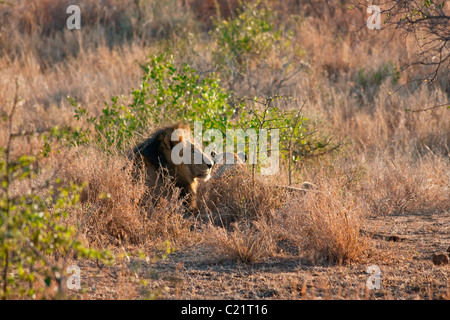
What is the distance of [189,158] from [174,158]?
20 cm

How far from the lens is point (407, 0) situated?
18.7 feet

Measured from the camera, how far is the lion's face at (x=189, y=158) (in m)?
6.56

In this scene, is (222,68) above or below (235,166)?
above

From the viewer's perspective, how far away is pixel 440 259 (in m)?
5.05

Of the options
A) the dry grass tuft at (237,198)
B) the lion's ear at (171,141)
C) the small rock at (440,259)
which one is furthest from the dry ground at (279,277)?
the lion's ear at (171,141)

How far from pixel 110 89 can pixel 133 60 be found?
1.67 metres

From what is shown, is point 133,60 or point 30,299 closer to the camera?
point 30,299

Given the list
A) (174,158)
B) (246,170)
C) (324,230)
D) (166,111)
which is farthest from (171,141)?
(324,230)

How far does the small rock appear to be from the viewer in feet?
16.5

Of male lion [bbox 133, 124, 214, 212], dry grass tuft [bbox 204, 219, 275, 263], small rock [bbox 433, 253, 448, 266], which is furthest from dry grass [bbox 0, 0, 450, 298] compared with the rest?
small rock [bbox 433, 253, 448, 266]

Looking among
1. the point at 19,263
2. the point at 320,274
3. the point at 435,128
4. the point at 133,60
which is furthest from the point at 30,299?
the point at 133,60

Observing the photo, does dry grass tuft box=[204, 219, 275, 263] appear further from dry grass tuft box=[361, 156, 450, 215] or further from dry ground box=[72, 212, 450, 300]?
dry grass tuft box=[361, 156, 450, 215]
